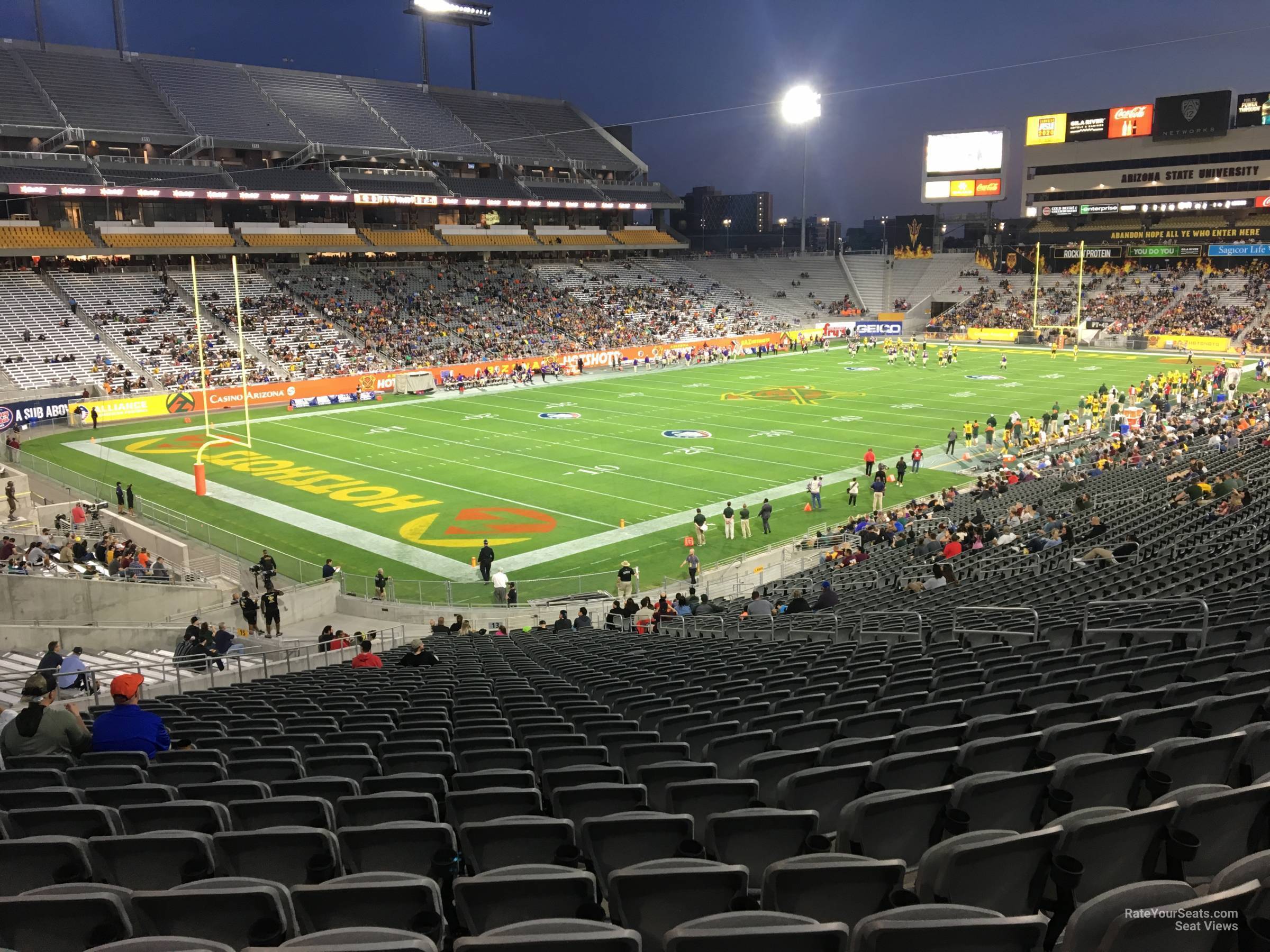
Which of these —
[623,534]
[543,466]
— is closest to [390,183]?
[543,466]

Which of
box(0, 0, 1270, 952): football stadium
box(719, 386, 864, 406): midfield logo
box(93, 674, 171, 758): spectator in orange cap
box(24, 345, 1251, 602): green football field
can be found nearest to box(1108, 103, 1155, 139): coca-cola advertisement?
box(0, 0, 1270, 952): football stadium

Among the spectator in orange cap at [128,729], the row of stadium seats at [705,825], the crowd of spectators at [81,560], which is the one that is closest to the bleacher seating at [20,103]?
the crowd of spectators at [81,560]

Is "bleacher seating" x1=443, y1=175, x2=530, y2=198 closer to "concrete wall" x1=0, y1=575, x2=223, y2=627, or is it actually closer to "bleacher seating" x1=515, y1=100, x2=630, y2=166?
"bleacher seating" x1=515, y1=100, x2=630, y2=166

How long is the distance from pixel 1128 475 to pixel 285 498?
82.8 ft

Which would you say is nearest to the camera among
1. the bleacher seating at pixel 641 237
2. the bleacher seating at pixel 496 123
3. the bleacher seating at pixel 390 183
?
the bleacher seating at pixel 390 183

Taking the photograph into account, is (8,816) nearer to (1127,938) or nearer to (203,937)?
(203,937)

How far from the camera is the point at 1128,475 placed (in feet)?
87.0

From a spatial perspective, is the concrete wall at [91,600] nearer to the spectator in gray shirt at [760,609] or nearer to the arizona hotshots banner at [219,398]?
the spectator in gray shirt at [760,609]

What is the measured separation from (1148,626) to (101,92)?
73.6m

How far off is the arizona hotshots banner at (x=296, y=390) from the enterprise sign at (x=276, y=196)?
58.6ft

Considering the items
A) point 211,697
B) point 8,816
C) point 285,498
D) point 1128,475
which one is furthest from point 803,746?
point 285,498

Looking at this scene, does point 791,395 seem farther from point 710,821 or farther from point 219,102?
point 710,821

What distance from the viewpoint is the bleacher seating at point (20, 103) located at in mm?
58750

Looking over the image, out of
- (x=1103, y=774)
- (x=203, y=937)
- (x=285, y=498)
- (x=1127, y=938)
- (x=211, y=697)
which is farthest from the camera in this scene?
(x=285, y=498)
